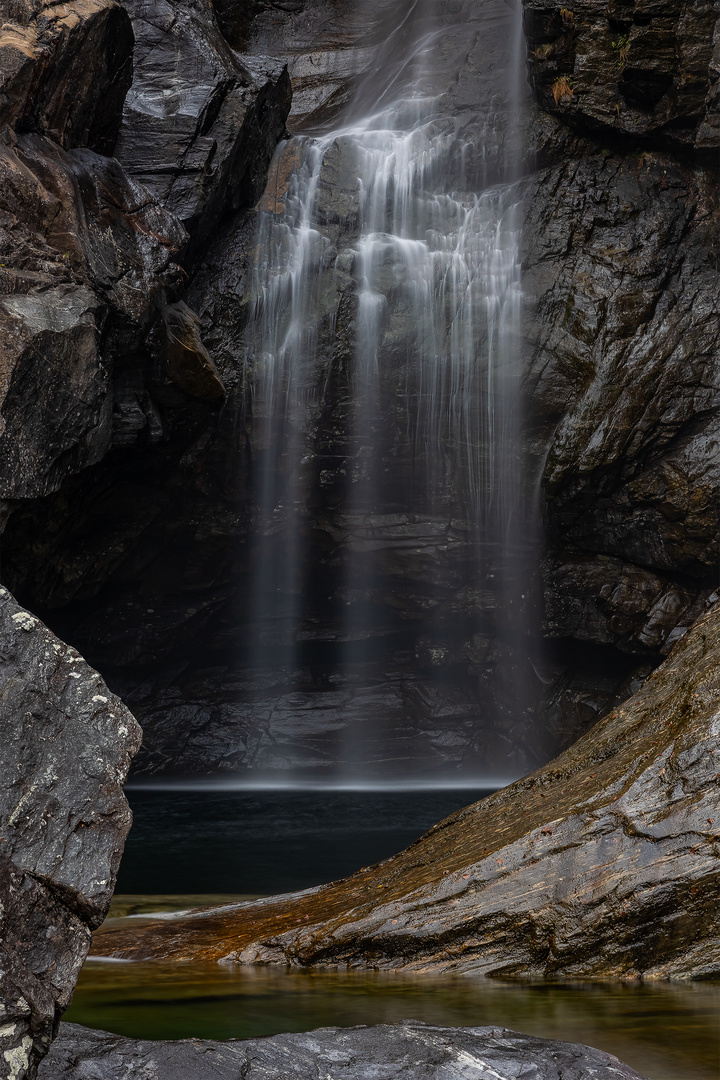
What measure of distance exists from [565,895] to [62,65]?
9427 mm

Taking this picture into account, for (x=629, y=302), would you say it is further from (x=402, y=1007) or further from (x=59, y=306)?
(x=402, y=1007)

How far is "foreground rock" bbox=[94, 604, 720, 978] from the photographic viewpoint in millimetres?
4535

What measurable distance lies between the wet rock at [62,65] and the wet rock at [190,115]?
5.06ft

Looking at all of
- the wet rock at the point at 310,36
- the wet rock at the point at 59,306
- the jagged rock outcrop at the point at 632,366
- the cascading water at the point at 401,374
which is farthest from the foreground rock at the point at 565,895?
the wet rock at the point at 310,36

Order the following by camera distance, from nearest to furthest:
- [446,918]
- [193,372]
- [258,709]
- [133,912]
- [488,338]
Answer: [446,918]
[133,912]
[193,372]
[488,338]
[258,709]

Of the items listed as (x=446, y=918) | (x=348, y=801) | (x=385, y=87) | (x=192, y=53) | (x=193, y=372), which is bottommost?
(x=446, y=918)

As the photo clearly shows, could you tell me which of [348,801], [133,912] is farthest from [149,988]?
[348,801]

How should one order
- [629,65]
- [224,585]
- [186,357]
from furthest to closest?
[224,585] → [629,65] → [186,357]

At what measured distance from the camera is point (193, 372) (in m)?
11.5

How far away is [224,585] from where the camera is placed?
16.1 m

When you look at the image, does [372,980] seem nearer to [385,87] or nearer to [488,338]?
[488,338]

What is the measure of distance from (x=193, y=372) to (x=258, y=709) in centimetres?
817

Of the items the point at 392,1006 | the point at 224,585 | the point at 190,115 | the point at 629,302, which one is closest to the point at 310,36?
the point at 190,115

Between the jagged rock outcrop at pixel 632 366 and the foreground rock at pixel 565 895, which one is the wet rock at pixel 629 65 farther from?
→ the foreground rock at pixel 565 895
